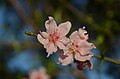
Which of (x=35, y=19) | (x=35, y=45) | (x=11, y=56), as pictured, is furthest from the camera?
(x=11, y=56)

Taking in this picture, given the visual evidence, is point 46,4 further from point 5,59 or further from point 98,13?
point 5,59

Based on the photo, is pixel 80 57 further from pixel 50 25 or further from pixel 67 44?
pixel 50 25

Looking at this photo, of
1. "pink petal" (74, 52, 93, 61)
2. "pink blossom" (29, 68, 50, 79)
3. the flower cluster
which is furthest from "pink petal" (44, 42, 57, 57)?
"pink blossom" (29, 68, 50, 79)

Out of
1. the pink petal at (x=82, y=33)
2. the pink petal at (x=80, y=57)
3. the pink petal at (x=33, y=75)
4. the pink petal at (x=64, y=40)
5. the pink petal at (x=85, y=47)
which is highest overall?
the pink petal at (x=33, y=75)

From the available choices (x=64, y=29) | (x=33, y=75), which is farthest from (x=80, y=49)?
(x=33, y=75)

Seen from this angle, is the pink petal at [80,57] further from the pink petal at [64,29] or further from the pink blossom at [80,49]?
the pink petal at [64,29]

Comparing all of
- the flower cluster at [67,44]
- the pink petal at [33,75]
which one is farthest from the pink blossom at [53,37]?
the pink petal at [33,75]

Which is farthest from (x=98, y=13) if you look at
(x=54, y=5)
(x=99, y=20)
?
(x=54, y=5)
